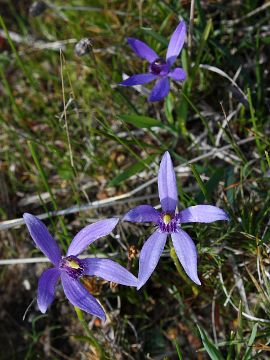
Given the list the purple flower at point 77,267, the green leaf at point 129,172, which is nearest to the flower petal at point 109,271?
the purple flower at point 77,267

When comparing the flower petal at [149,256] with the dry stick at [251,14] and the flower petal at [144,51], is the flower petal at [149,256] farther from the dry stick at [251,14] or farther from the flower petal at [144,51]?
the dry stick at [251,14]

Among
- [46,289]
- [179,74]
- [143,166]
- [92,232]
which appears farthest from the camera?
[143,166]

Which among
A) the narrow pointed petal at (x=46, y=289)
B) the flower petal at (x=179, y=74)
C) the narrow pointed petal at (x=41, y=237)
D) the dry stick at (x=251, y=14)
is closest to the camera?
the narrow pointed petal at (x=46, y=289)

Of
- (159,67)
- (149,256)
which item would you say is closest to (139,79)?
(159,67)

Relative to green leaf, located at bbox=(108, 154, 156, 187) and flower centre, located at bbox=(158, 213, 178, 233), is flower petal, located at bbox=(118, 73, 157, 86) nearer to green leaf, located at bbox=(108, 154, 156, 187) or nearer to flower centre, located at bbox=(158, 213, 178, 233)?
green leaf, located at bbox=(108, 154, 156, 187)

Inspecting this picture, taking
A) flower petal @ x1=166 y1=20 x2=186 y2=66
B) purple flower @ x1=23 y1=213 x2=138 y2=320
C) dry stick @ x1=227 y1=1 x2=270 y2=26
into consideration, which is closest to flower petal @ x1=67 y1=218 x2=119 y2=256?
purple flower @ x1=23 y1=213 x2=138 y2=320

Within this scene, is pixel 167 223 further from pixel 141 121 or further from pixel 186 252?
pixel 141 121
